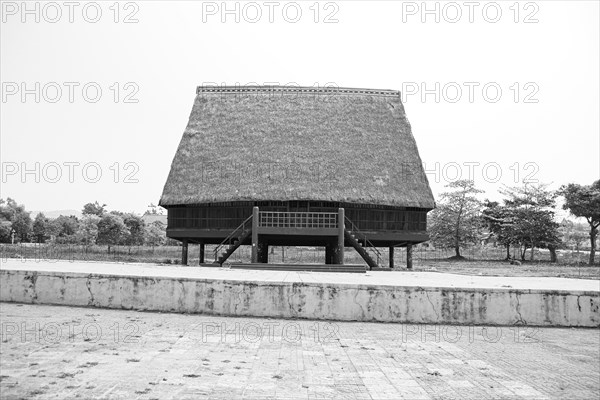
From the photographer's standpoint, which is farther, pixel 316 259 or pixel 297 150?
pixel 316 259

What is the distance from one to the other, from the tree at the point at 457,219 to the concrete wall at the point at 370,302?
50555 mm

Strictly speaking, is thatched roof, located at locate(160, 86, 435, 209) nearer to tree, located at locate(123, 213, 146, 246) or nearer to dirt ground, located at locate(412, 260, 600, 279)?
dirt ground, located at locate(412, 260, 600, 279)

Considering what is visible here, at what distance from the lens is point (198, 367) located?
6543 millimetres

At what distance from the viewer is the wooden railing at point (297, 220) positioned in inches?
925

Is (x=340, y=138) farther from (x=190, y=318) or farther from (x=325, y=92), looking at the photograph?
(x=190, y=318)

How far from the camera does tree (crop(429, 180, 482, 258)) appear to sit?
6031cm

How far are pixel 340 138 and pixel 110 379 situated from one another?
21460 mm

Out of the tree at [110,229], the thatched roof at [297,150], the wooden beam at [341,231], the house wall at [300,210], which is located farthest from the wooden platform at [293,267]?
the tree at [110,229]

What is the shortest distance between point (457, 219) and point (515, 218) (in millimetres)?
7514

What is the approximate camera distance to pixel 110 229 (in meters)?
60.2

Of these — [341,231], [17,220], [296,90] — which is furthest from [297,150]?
[17,220]

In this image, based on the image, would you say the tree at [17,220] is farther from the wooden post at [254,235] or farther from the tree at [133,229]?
the wooden post at [254,235]

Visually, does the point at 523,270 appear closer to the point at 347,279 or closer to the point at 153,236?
the point at 347,279

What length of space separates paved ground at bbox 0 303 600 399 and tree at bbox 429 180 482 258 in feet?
169
